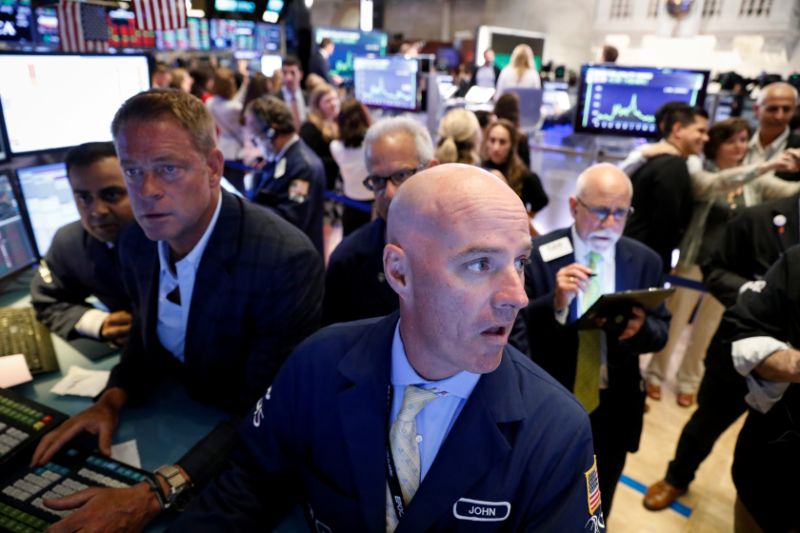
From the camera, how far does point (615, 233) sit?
6.66ft

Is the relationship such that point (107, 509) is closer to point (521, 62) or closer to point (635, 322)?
point (635, 322)

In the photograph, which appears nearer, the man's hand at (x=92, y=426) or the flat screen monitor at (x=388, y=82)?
the man's hand at (x=92, y=426)

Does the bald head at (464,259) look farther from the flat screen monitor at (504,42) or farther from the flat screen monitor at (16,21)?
the flat screen monitor at (504,42)

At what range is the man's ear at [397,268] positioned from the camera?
1.11 m

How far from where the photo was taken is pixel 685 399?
363cm

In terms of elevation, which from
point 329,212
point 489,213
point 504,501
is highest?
point 489,213

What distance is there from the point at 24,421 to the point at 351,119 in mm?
3717

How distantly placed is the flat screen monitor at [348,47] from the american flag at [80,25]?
23.0 ft

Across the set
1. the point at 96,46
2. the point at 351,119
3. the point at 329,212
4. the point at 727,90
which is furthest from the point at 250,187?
the point at 727,90

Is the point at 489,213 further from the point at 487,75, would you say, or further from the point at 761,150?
the point at 487,75

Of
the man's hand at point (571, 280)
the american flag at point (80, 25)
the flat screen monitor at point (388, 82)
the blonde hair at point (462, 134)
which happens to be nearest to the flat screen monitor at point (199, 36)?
the flat screen monitor at point (388, 82)

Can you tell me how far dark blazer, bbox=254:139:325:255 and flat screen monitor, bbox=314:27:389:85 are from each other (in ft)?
23.0

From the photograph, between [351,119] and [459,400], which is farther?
[351,119]

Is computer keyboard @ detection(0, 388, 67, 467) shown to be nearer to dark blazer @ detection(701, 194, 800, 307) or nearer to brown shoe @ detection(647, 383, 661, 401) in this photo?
dark blazer @ detection(701, 194, 800, 307)
